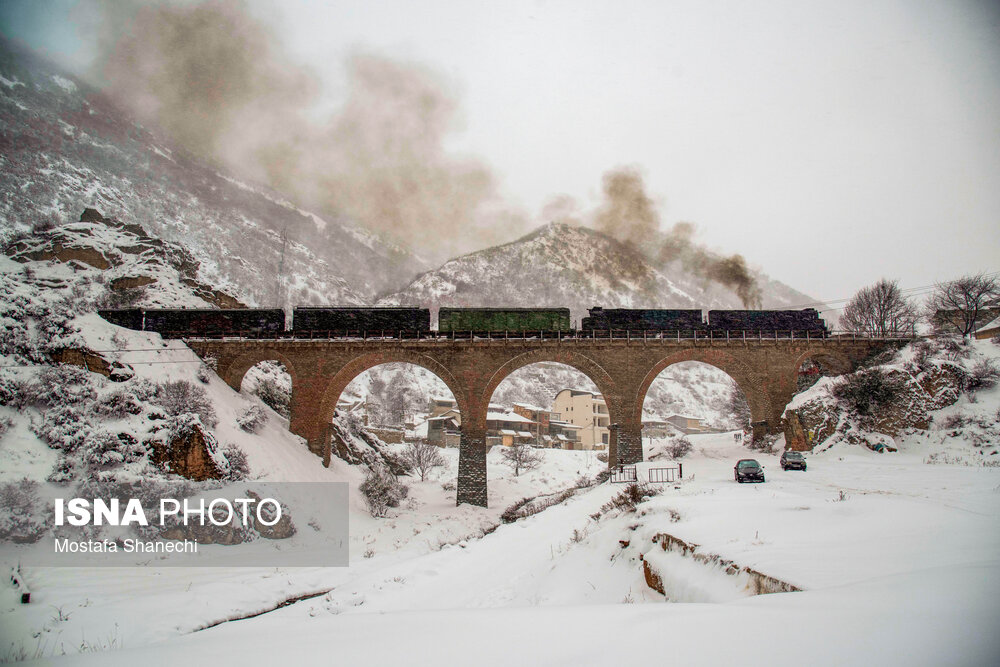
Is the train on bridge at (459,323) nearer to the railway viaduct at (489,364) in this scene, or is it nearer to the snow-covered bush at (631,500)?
the railway viaduct at (489,364)

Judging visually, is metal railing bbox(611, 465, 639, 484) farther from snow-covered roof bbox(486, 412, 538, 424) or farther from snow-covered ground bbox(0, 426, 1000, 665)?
snow-covered roof bbox(486, 412, 538, 424)

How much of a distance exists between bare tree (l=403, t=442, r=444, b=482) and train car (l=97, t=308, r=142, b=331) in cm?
2055

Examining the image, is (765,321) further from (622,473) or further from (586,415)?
(586,415)

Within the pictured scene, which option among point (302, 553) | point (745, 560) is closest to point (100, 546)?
point (302, 553)

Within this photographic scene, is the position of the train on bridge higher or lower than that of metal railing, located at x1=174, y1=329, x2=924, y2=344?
Result: higher

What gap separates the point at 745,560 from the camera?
5.05 meters

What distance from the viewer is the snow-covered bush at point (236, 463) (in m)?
19.7

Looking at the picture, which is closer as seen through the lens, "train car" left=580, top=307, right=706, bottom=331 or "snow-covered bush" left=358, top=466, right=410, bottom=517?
"snow-covered bush" left=358, top=466, right=410, bottom=517

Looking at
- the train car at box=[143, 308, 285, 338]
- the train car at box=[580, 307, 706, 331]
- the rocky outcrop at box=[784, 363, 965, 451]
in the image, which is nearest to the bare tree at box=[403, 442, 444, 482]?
the train car at box=[143, 308, 285, 338]

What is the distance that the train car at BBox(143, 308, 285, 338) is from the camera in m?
28.8

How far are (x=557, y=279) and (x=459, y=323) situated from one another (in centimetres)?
11022

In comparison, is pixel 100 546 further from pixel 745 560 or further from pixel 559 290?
pixel 559 290

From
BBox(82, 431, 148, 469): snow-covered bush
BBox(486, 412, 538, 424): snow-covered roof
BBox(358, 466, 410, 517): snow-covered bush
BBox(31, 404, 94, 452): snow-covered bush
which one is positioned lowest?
BBox(358, 466, 410, 517): snow-covered bush

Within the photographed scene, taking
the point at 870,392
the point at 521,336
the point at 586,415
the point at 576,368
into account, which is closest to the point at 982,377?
the point at 870,392
